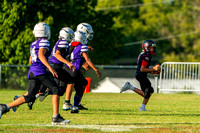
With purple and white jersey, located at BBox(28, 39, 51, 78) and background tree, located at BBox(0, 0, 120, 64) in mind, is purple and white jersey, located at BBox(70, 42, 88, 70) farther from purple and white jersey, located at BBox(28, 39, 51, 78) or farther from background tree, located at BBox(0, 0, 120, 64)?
background tree, located at BBox(0, 0, 120, 64)

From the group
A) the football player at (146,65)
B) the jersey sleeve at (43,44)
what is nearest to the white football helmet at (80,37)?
the football player at (146,65)

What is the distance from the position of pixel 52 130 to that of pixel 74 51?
11.1 ft

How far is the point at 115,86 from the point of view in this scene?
25.1 m

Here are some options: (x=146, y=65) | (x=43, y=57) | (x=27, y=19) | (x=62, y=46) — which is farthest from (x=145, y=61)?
(x=27, y=19)

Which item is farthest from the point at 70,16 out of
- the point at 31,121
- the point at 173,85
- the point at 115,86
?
the point at 31,121

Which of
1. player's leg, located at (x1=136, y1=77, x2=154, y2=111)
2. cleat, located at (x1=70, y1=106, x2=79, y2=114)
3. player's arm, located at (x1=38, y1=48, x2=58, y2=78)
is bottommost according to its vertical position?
cleat, located at (x1=70, y1=106, x2=79, y2=114)

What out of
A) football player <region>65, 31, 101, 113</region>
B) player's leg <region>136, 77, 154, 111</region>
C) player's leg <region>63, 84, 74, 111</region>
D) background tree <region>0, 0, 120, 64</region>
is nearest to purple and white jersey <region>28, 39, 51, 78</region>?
football player <region>65, 31, 101, 113</region>

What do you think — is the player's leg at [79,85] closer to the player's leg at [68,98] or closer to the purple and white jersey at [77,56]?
the purple and white jersey at [77,56]

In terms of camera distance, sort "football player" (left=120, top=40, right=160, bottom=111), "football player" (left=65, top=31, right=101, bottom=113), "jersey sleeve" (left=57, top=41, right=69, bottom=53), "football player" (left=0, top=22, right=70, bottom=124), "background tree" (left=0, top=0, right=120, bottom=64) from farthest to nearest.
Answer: "background tree" (left=0, top=0, right=120, bottom=64) < "football player" (left=120, top=40, right=160, bottom=111) < "football player" (left=65, top=31, right=101, bottom=113) < "jersey sleeve" (left=57, top=41, right=69, bottom=53) < "football player" (left=0, top=22, right=70, bottom=124)

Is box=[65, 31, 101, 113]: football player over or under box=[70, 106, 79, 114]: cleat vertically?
over

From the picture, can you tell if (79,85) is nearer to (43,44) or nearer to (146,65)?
(146,65)

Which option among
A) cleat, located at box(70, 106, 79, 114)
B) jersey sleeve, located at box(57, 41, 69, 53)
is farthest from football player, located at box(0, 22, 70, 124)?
cleat, located at box(70, 106, 79, 114)

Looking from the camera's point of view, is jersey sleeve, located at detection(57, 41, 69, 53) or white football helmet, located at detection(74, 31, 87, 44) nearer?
jersey sleeve, located at detection(57, 41, 69, 53)

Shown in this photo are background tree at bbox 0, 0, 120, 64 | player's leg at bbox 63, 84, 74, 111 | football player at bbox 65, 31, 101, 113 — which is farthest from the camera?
background tree at bbox 0, 0, 120, 64
